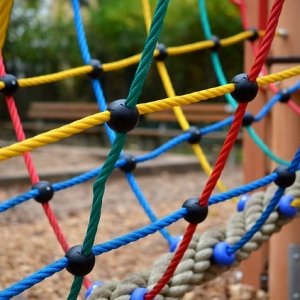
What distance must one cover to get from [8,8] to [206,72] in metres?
4.82

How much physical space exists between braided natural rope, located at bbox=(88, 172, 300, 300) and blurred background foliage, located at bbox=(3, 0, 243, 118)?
4211mm

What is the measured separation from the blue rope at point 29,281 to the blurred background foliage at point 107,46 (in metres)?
4.57

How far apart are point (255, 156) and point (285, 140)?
0.25 metres

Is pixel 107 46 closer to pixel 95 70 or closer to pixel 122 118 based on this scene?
pixel 95 70

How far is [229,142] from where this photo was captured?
71cm

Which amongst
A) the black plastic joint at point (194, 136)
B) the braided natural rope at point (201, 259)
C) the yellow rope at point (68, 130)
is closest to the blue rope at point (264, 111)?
the black plastic joint at point (194, 136)

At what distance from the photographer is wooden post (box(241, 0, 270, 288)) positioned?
1.37 m

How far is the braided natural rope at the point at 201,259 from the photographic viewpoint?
80cm

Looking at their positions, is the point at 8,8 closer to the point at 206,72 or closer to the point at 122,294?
the point at 122,294

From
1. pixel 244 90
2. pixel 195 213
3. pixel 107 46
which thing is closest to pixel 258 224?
pixel 195 213

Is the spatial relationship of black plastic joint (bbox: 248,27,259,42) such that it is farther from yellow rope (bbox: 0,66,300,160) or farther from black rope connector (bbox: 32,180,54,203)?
yellow rope (bbox: 0,66,300,160)

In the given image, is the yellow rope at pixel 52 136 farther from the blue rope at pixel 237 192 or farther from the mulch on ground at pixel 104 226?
the mulch on ground at pixel 104 226

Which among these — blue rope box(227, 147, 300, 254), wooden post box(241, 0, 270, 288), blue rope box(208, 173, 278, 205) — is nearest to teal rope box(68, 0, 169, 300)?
blue rope box(208, 173, 278, 205)

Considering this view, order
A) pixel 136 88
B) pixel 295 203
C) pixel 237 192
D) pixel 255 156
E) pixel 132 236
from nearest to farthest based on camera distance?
1. pixel 136 88
2. pixel 132 236
3. pixel 237 192
4. pixel 295 203
5. pixel 255 156
